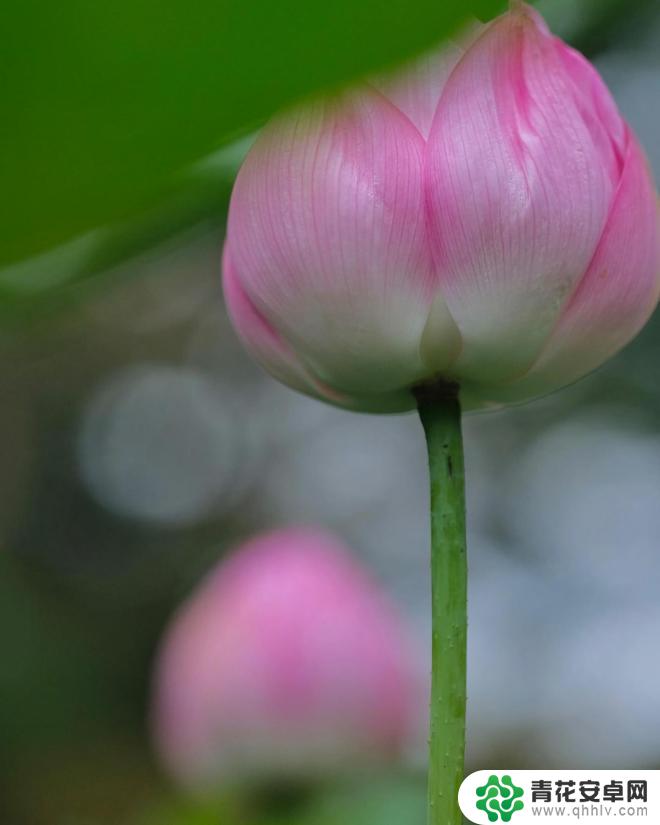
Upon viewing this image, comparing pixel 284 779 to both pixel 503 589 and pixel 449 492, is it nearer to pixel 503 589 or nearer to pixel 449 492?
pixel 449 492

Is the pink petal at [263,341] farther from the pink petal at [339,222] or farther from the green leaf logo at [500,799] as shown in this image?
the green leaf logo at [500,799]

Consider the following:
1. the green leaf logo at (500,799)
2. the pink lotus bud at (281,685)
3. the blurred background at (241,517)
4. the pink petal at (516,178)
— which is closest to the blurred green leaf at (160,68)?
the pink petal at (516,178)

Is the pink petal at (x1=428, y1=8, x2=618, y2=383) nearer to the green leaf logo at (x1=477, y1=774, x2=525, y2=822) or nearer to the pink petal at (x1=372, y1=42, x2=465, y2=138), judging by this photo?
the pink petal at (x1=372, y1=42, x2=465, y2=138)

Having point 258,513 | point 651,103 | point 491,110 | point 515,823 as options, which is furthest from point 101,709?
point 491,110

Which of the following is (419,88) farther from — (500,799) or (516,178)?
(500,799)

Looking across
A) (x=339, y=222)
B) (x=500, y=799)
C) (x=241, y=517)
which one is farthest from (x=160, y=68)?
(x=241, y=517)

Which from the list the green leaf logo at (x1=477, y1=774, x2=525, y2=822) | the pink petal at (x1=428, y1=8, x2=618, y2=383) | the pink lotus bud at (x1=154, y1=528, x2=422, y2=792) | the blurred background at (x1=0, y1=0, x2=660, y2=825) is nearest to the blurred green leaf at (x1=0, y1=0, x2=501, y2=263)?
the pink petal at (x1=428, y1=8, x2=618, y2=383)
